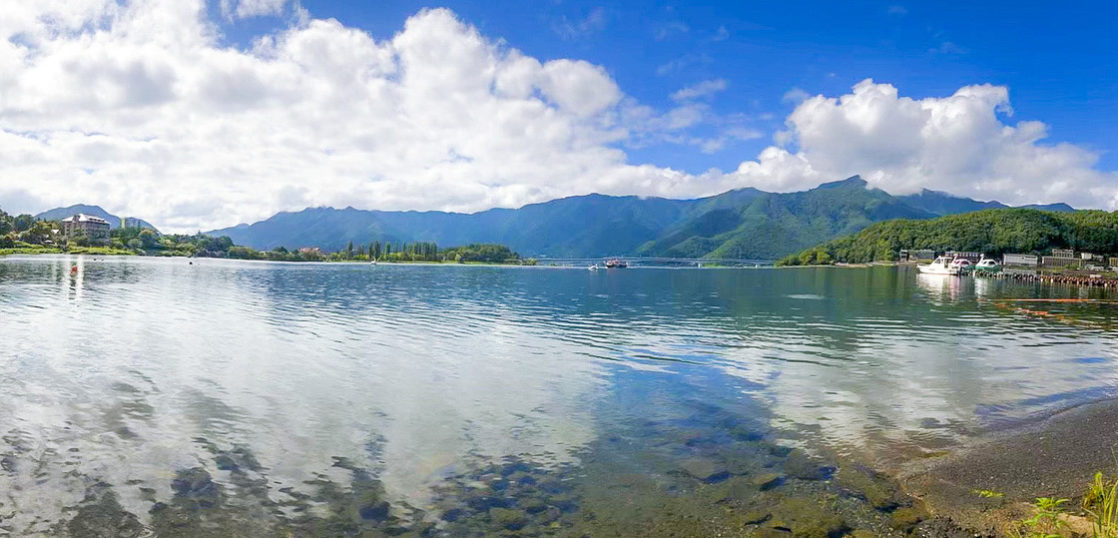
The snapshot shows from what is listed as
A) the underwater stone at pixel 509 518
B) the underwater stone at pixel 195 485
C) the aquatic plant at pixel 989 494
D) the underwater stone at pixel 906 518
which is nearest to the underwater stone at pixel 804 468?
the underwater stone at pixel 906 518

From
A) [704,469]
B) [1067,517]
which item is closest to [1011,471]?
[1067,517]

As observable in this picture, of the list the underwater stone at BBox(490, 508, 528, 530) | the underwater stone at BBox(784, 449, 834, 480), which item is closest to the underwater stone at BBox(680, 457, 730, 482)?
the underwater stone at BBox(784, 449, 834, 480)

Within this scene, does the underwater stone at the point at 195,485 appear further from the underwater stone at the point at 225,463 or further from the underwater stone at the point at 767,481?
the underwater stone at the point at 767,481

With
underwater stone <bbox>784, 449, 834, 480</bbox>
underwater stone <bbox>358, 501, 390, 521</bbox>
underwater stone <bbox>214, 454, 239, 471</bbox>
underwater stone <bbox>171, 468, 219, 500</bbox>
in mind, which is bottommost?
underwater stone <bbox>214, 454, 239, 471</bbox>

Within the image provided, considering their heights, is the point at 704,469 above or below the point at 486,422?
above

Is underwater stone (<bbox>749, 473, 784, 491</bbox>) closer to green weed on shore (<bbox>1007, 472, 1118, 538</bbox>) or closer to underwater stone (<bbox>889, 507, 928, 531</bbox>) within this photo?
underwater stone (<bbox>889, 507, 928, 531</bbox>)

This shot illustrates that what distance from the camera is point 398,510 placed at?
1198cm

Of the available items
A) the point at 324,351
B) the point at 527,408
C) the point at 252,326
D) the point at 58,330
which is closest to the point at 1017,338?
the point at 527,408

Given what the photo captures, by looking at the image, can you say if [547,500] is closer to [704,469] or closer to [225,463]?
[704,469]

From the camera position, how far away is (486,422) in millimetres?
18609

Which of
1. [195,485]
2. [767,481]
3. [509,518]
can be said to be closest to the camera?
[509,518]

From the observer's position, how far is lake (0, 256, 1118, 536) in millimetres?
11812

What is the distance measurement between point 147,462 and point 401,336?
23.0 m

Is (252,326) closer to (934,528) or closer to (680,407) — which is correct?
(680,407)
